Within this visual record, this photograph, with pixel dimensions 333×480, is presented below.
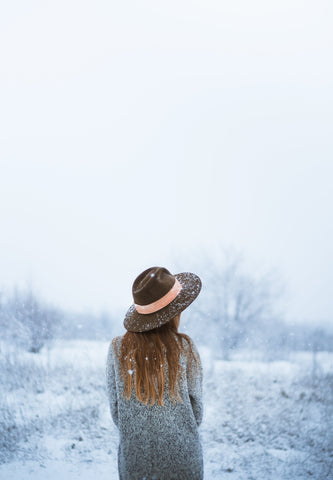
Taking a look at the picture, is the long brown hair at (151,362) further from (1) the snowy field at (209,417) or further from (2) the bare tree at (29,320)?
(2) the bare tree at (29,320)

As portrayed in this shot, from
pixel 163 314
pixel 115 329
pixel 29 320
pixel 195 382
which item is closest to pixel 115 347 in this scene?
pixel 163 314

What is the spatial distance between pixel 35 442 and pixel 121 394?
3.27 metres

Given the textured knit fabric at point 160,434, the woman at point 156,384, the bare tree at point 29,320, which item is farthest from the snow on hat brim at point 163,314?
the bare tree at point 29,320

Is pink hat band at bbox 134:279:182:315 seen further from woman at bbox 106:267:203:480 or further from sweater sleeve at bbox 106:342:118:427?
sweater sleeve at bbox 106:342:118:427

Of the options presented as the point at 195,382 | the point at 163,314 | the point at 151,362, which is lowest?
the point at 195,382

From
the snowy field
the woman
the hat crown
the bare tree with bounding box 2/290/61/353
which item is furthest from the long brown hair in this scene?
the bare tree with bounding box 2/290/61/353

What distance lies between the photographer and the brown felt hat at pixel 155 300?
4.37 feet

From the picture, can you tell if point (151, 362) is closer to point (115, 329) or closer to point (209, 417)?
point (209, 417)

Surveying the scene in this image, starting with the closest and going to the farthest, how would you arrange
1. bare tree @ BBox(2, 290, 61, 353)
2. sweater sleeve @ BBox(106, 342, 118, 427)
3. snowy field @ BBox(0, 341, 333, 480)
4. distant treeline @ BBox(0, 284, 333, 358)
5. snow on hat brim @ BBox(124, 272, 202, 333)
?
snow on hat brim @ BBox(124, 272, 202, 333) < sweater sleeve @ BBox(106, 342, 118, 427) < snowy field @ BBox(0, 341, 333, 480) < bare tree @ BBox(2, 290, 61, 353) < distant treeline @ BBox(0, 284, 333, 358)

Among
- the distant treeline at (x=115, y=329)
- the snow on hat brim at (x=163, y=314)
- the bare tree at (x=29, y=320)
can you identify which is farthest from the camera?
the distant treeline at (x=115, y=329)

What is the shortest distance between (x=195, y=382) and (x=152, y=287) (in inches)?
18.1

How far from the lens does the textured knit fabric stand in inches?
53.8

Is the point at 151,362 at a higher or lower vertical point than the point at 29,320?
higher

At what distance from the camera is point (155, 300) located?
134cm
